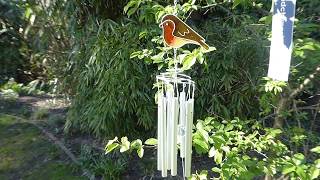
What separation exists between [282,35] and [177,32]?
0.44 m

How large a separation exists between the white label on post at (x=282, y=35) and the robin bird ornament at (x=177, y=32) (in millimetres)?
320

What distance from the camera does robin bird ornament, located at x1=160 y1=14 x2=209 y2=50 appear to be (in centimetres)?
178

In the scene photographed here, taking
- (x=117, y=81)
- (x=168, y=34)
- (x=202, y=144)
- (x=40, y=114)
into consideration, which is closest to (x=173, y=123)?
(x=202, y=144)

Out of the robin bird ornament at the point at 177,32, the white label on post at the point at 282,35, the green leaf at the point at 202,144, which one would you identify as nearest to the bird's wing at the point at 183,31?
the robin bird ornament at the point at 177,32

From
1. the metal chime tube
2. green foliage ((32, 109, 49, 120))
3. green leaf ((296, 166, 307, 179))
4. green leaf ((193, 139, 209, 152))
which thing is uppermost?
the metal chime tube

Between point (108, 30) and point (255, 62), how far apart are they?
139 centimetres

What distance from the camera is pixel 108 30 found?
4086 mm

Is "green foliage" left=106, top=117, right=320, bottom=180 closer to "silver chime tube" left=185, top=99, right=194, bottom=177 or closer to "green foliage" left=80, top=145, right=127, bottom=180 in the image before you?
"silver chime tube" left=185, top=99, right=194, bottom=177

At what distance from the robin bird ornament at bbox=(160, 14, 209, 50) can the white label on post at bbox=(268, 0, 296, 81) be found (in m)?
0.32

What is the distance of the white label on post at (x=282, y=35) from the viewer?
1831 mm

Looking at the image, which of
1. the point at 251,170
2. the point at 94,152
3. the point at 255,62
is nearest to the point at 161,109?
the point at 251,170

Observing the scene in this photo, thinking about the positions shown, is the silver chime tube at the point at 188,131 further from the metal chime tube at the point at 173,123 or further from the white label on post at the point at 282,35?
the white label on post at the point at 282,35

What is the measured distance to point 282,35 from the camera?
184 cm

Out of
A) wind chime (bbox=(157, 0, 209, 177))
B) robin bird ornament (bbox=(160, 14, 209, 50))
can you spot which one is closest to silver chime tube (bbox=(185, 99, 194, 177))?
wind chime (bbox=(157, 0, 209, 177))
